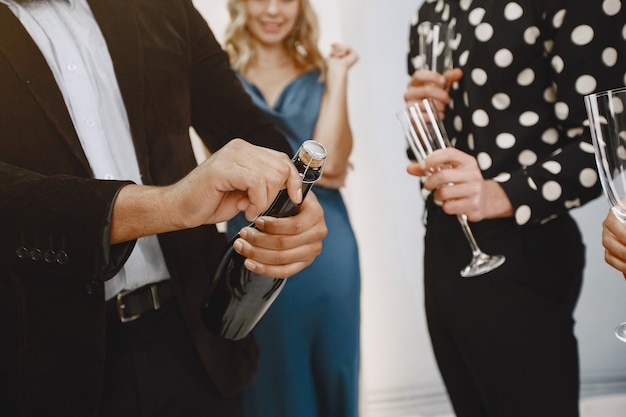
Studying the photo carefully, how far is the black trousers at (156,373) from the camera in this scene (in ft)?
3.32

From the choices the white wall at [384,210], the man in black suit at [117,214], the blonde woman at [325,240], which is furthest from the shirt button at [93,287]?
the white wall at [384,210]

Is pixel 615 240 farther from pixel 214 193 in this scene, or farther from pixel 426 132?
pixel 214 193

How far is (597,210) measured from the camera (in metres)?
1.44

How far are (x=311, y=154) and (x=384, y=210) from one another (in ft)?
2.86

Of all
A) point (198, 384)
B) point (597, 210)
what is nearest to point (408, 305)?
point (597, 210)

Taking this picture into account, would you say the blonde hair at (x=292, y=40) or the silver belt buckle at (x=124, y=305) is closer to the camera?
the silver belt buckle at (x=124, y=305)

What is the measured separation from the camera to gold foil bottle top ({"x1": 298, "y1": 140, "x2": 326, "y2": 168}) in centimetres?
79

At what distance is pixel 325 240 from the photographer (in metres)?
1.56

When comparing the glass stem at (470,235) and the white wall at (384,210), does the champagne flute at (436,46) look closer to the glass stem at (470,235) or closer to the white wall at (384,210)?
the glass stem at (470,235)

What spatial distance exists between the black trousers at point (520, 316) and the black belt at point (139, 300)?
52cm

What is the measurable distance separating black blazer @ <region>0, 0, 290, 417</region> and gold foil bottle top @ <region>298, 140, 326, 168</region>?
0.77 feet

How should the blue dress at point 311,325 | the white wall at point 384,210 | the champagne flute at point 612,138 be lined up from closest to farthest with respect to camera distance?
the champagne flute at point 612,138 < the blue dress at point 311,325 < the white wall at point 384,210

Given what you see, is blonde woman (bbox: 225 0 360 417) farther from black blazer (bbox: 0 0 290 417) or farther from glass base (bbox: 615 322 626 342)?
glass base (bbox: 615 322 626 342)

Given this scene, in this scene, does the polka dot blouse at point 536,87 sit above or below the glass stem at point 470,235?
above
